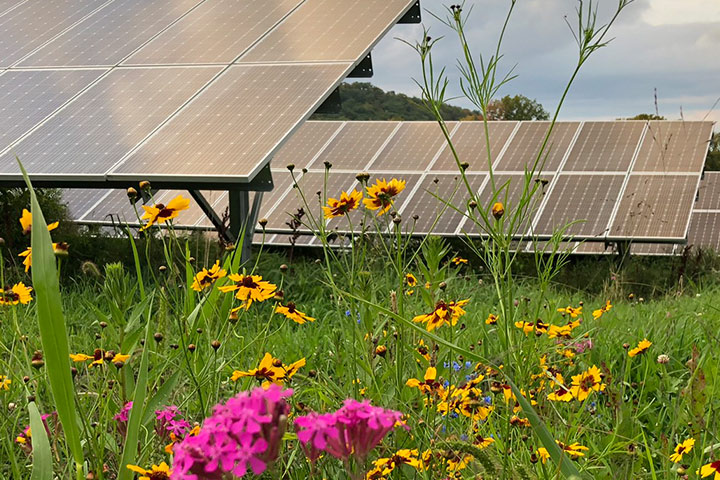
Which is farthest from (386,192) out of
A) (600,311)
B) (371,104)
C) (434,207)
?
(371,104)

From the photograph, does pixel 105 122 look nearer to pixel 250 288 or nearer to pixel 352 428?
pixel 250 288

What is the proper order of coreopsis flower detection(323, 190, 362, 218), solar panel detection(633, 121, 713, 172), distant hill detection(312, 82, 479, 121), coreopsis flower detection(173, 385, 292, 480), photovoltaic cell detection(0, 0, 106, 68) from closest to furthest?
coreopsis flower detection(173, 385, 292, 480)
coreopsis flower detection(323, 190, 362, 218)
photovoltaic cell detection(0, 0, 106, 68)
solar panel detection(633, 121, 713, 172)
distant hill detection(312, 82, 479, 121)

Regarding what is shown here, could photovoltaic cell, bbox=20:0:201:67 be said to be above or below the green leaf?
below

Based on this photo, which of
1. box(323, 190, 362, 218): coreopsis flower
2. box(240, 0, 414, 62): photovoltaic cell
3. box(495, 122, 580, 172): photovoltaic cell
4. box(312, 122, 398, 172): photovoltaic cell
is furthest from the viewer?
box(312, 122, 398, 172): photovoltaic cell

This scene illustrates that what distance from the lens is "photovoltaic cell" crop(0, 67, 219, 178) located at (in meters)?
5.35

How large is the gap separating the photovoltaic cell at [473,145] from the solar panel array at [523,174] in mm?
14

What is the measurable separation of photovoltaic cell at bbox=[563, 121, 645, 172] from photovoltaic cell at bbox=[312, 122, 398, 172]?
2216 mm

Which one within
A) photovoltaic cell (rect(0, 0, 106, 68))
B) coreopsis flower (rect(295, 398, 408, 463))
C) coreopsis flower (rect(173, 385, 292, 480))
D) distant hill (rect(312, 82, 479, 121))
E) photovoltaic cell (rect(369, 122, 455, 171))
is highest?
coreopsis flower (rect(173, 385, 292, 480))

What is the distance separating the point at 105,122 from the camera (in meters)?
5.79

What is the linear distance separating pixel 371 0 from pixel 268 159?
3029 mm

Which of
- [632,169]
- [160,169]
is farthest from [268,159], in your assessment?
[632,169]

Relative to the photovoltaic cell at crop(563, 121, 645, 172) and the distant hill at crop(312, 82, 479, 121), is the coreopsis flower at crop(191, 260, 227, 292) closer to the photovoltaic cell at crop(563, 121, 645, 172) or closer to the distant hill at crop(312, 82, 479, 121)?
the photovoltaic cell at crop(563, 121, 645, 172)

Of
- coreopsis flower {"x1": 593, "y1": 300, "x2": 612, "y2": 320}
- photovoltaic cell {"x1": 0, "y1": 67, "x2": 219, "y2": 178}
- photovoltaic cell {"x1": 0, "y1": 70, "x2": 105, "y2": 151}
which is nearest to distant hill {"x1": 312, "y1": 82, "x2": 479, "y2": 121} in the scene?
photovoltaic cell {"x1": 0, "y1": 70, "x2": 105, "y2": 151}

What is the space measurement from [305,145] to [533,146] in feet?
9.00
